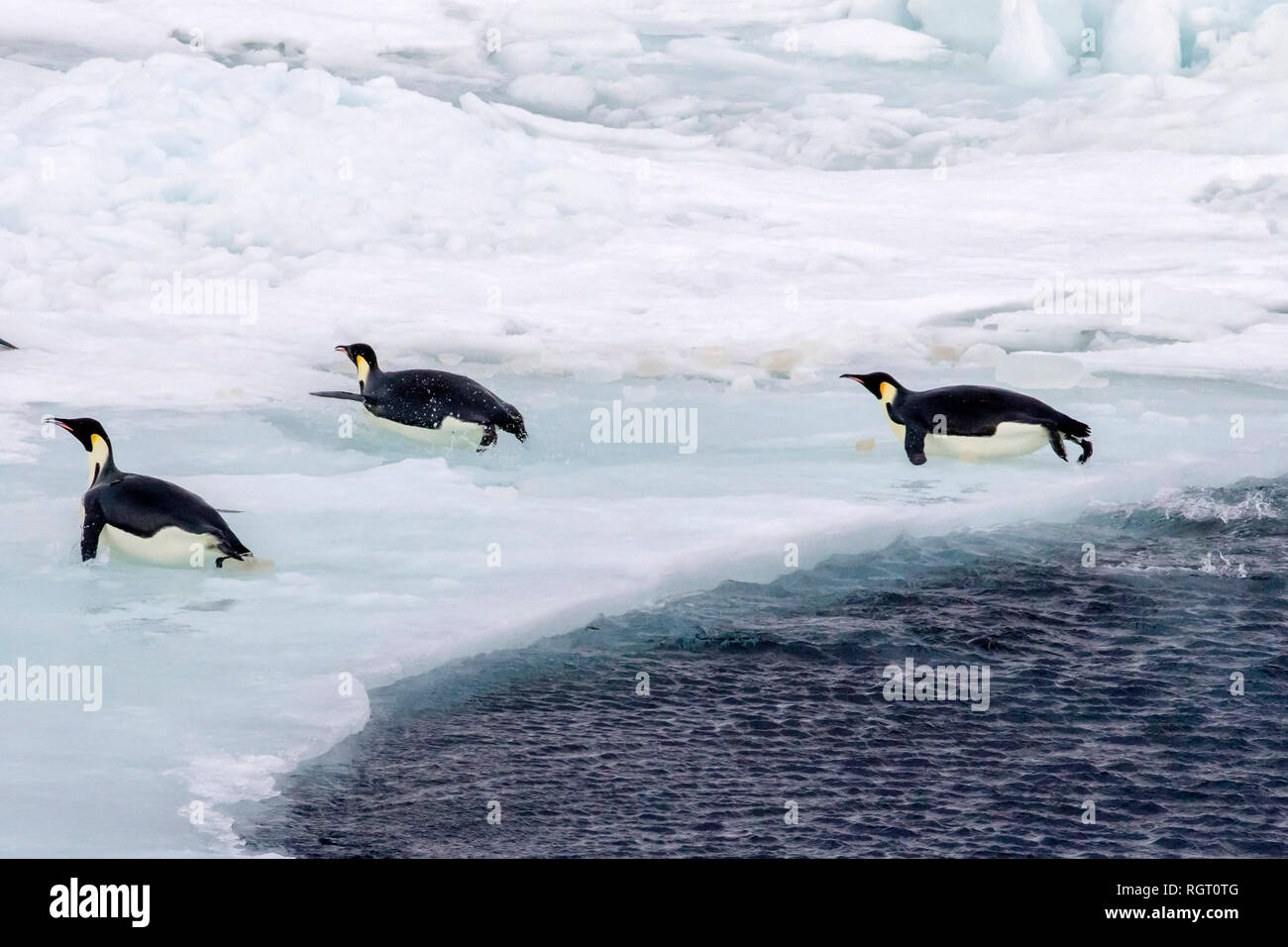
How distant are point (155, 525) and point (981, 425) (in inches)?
227

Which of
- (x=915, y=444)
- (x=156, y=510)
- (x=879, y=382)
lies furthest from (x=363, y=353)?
(x=915, y=444)

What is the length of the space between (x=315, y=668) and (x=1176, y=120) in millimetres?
17240

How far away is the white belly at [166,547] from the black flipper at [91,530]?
0.04m

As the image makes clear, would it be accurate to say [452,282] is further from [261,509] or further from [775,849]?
[775,849]

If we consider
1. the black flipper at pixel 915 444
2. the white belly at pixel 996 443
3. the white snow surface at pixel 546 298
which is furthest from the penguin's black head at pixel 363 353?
the white belly at pixel 996 443

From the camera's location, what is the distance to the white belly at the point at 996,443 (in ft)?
34.4

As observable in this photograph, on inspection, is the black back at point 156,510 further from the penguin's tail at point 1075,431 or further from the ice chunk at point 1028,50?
the ice chunk at point 1028,50

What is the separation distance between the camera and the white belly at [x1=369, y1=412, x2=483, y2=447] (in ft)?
34.5

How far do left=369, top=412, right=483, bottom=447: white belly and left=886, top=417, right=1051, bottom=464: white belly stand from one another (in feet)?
11.0

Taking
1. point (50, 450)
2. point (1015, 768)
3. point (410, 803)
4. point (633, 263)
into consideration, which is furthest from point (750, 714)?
point (633, 263)

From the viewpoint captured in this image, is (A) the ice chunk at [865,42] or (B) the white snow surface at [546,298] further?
(A) the ice chunk at [865,42]

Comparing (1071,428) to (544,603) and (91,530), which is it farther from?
(91,530)

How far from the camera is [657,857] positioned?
5.36 meters

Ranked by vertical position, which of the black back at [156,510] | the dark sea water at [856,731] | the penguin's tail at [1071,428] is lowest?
the dark sea water at [856,731]
